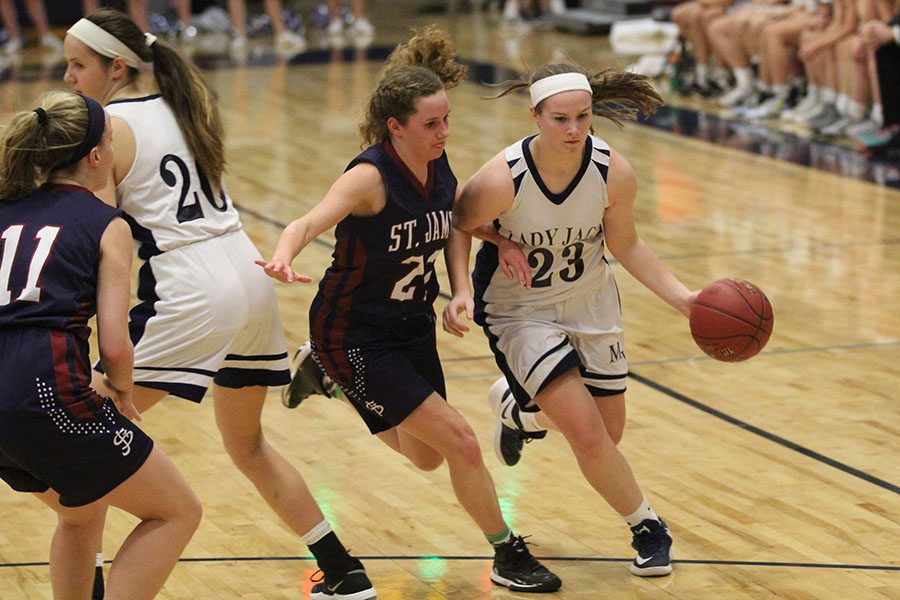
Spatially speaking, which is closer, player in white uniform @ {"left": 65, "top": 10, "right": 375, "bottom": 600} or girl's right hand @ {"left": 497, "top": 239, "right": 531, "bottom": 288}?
player in white uniform @ {"left": 65, "top": 10, "right": 375, "bottom": 600}

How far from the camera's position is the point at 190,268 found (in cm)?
421

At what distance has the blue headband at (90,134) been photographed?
351 centimetres

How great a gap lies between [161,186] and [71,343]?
88 centimetres

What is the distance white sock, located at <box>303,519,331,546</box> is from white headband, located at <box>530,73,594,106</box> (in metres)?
1.40

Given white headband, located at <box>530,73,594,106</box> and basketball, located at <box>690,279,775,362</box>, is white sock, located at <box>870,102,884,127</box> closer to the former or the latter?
basketball, located at <box>690,279,775,362</box>

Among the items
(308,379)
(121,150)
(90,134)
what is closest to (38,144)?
(90,134)

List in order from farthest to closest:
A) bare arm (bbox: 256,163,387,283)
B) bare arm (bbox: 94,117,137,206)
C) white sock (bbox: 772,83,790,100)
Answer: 1. white sock (bbox: 772,83,790,100)
2. bare arm (bbox: 94,117,137,206)
3. bare arm (bbox: 256,163,387,283)

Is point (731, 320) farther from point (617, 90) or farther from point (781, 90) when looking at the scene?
point (781, 90)

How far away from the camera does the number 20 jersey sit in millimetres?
4473

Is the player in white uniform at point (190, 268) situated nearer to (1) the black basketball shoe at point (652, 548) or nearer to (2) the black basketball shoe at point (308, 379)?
(2) the black basketball shoe at point (308, 379)

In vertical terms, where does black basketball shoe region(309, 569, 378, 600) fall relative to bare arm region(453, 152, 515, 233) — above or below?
below

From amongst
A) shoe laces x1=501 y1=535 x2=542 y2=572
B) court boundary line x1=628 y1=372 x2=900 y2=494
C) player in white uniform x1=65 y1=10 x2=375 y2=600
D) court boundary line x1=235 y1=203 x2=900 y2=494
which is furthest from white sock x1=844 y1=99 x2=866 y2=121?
player in white uniform x1=65 y1=10 x2=375 y2=600

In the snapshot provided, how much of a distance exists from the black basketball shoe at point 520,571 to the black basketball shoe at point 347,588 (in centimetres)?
38

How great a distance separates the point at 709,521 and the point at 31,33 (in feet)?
53.5
